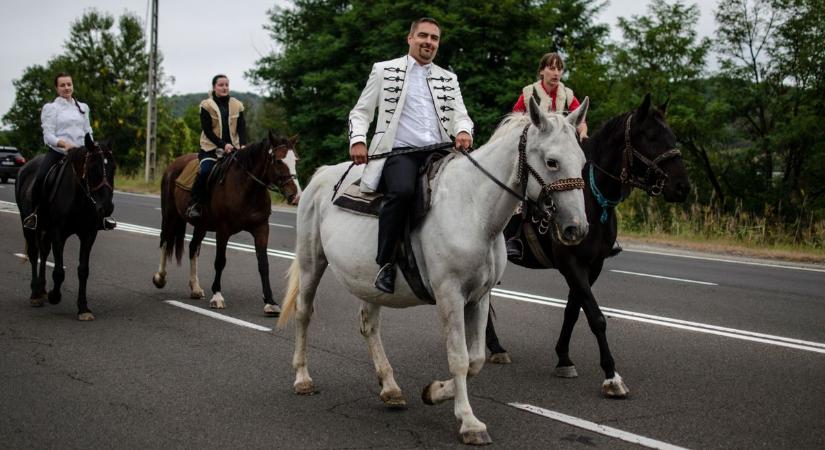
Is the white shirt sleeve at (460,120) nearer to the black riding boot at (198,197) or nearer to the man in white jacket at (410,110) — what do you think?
the man in white jacket at (410,110)

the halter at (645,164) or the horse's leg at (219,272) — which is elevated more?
the halter at (645,164)

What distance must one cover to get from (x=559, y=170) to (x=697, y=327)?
180 inches

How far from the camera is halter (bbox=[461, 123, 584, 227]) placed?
4.64m

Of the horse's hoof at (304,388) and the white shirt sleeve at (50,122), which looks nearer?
the horse's hoof at (304,388)

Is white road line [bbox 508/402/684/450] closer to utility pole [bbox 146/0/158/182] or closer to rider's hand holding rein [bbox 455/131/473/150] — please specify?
rider's hand holding rein [bbox 455/131/473/150]

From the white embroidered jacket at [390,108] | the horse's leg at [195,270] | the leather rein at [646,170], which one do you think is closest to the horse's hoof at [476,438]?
the white embroidered jacket at [390,108]

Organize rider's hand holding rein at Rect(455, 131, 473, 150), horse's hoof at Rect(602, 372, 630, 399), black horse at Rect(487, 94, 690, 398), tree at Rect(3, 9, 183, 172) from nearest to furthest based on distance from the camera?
rider's hand holding rein at Rect(455, 131, 473, 150), horse's hoof at Rect(602, 372, 630, 399), black horse at Rect(487, 94, 690, 398), tree at Rect(3, 9, 183, 172)

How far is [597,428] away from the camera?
16.6 feet

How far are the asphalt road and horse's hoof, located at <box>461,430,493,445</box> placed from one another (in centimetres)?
7

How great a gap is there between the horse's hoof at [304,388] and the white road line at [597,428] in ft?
4.86

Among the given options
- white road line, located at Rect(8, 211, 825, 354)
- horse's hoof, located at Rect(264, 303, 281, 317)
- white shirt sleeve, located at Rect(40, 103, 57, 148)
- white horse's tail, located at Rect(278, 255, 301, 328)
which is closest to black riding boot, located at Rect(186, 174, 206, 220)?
white shirt sleeve, located at Rect(40, 103, 57, 148)

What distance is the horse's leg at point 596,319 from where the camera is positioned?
579 cm

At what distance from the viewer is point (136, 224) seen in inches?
760

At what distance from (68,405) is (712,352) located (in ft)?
18.1
